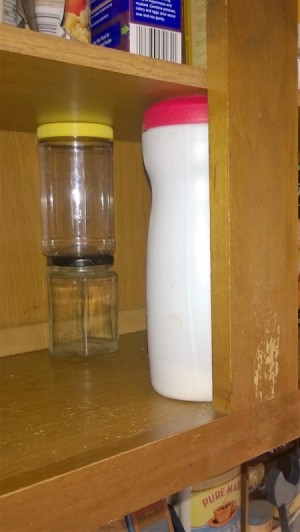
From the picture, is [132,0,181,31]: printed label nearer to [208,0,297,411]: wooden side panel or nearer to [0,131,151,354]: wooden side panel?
[208,0,297,411]: wooden side panel

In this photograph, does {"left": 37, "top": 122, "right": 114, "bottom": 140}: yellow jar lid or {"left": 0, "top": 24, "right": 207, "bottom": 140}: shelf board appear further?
{"left": 37, "top": 122, "right": 114, "bottom": 140}: yellow jar lid

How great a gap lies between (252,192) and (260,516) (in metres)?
0.56

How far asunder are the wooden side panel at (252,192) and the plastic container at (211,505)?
258 millimetres

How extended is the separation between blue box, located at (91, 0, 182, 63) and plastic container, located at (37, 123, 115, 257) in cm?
21

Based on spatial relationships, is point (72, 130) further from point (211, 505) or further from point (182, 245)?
point (211, 505)

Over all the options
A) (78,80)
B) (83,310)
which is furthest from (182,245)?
(83,310)

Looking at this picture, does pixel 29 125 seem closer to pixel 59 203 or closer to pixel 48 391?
pixel 59 203

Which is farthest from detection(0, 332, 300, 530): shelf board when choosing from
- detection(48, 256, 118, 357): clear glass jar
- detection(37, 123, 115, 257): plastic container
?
detection(37, 123, 115, 257): plastic container

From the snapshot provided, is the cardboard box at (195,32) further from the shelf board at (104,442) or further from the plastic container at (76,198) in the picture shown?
the shelf board at (104,442)

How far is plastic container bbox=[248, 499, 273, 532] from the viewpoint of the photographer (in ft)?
2.78

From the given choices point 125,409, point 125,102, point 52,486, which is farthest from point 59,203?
point 52,486

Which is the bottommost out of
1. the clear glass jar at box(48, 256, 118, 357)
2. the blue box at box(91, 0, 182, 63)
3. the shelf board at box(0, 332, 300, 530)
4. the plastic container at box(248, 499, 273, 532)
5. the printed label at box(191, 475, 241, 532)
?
the plastic container at box(248, 499, 273, 532)

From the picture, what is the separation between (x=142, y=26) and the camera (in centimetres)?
56

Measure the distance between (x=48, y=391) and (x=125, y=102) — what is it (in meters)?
0.31
